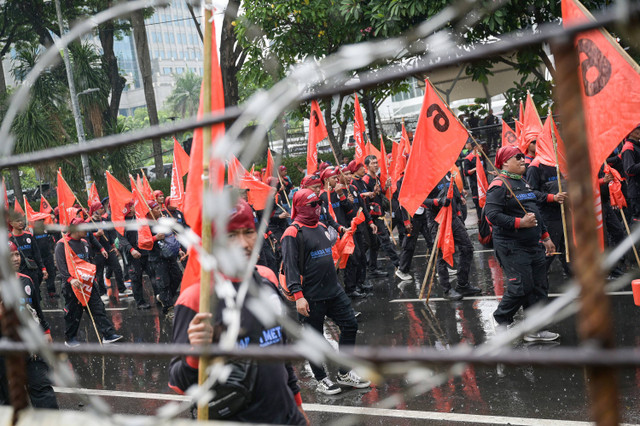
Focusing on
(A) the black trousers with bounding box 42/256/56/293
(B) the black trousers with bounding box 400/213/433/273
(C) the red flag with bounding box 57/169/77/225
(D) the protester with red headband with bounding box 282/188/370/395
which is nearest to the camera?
(D) the protester with red headband with bounding box 282/188/370/395

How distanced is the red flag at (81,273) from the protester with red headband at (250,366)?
20.8ft

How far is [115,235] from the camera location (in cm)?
1434

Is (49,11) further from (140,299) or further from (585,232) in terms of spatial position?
(585,232)

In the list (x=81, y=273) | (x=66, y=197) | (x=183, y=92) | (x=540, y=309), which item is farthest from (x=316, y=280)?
(x=183, y=92)

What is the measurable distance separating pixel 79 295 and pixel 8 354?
730 cm

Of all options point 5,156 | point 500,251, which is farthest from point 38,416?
point 500,251

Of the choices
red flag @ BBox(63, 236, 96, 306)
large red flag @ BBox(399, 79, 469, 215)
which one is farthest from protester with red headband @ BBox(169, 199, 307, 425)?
red flag @ BBox(63, 236, 96, 306)

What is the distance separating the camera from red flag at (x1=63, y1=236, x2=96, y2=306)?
877 cm

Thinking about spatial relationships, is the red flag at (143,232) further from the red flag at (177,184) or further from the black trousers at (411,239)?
the black trousers at (411,239)

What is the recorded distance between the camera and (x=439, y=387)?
19.0 feet

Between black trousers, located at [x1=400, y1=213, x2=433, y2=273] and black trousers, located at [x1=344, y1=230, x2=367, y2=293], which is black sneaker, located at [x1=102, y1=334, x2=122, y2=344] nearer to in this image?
black trousers, located at [x1=344, y1=230, x2=367, y2=293]

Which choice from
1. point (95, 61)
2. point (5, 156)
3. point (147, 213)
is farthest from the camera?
point (95, 61)

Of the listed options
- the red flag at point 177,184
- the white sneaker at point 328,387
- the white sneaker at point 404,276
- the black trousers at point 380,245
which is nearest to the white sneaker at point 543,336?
the white sneaker at point 328,387

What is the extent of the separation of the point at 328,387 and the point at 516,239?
234 cm
